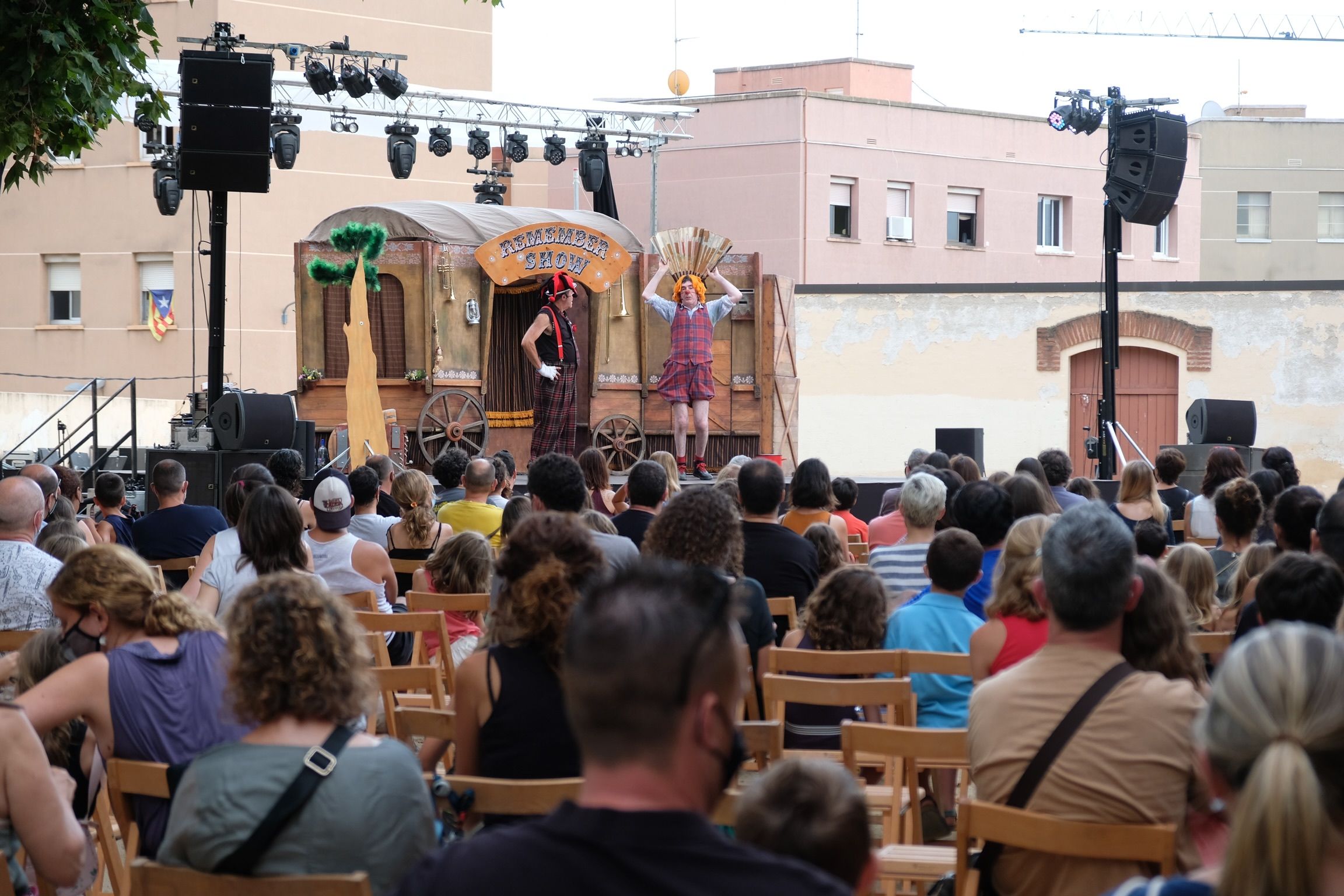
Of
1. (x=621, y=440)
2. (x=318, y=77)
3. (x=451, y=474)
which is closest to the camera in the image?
(x=451, y=474)

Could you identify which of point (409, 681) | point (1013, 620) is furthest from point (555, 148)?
point (1013, 620)

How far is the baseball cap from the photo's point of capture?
5.36 m

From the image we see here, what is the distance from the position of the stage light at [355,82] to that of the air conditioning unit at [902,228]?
49.7 ft

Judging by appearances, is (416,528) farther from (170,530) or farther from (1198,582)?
(1198,582)

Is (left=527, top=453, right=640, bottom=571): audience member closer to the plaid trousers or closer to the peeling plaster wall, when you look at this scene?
the plaid trousers

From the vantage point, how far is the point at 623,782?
4.97 feet

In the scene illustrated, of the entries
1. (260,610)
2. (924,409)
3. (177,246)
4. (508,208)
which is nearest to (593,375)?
(508,208)

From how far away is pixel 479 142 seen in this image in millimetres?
16594

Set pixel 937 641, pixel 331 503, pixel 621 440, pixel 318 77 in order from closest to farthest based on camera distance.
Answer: pixel 937 641
pixel 331 503
pixel 318 77
pixel 621 440

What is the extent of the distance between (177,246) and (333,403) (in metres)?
10.3

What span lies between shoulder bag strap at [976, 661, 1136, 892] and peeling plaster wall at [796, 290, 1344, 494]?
17429 mm

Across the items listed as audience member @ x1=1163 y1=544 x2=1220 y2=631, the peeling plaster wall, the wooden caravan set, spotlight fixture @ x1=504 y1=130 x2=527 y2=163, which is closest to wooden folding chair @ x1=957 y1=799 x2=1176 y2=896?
audience member @ x1=1163 y1=544 x2=1220 y2=631

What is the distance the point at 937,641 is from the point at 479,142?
13198mm

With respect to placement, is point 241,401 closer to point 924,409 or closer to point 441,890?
point 441,890
